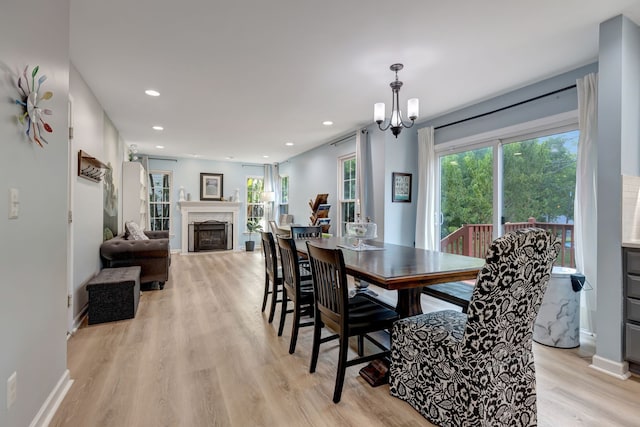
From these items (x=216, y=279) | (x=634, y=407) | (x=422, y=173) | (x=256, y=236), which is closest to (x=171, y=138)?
(x=216, y=279)

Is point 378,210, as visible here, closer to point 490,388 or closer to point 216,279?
point 216,279

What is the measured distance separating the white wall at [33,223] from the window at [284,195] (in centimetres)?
638

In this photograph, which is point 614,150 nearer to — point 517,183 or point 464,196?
point 517,183

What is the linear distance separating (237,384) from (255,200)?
283 inches

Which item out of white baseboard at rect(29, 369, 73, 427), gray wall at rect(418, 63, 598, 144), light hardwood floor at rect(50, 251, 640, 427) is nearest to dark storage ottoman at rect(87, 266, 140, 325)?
light hardwood floor at rect(50, 251, 640, 427)

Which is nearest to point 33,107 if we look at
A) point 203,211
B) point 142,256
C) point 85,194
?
point 85,194

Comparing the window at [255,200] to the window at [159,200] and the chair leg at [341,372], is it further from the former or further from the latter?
the chair leg at [341,372]

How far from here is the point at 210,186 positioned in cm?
830

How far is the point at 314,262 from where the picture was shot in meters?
2.15

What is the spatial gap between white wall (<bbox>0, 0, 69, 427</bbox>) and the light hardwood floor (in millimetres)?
368

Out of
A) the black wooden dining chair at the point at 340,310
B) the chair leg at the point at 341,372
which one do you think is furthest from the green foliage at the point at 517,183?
the chair leg at the point at 341,372

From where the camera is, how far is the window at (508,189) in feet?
10.1

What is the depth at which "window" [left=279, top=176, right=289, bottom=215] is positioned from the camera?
8273 mm

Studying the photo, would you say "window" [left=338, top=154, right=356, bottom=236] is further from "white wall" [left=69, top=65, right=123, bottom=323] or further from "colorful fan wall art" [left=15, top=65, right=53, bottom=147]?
"colorful fan wall art" [left=15, top=65, right=53, bottom=147]
